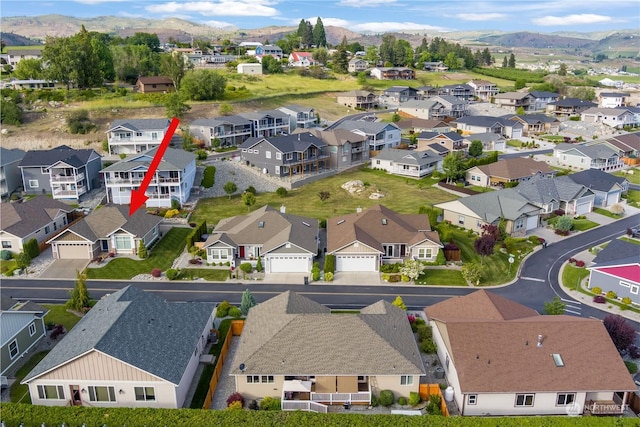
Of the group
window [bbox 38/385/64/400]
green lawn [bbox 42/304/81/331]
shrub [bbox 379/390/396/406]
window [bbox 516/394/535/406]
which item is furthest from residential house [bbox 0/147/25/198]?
window [bbox 516/394/535/406]

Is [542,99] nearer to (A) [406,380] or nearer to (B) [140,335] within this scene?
(A) [406,380]

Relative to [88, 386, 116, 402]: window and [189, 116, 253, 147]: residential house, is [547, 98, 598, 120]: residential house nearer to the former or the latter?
[189, 116, 253, 147]: residential house

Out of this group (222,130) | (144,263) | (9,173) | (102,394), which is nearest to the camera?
(102,394)

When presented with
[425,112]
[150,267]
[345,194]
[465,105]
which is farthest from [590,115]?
[150,267]

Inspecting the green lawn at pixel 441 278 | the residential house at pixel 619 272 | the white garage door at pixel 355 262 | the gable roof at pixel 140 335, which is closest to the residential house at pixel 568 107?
the residential house at pixel 619 272

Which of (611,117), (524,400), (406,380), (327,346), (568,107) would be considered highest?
(568,107)

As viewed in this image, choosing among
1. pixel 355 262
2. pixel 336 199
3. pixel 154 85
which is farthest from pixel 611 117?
pixel 154 85

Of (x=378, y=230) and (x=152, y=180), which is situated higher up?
(x=152, y=180)

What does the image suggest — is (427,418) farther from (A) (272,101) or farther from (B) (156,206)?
(A) (272,101)

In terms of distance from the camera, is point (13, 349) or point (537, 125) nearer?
point (13, 349)
